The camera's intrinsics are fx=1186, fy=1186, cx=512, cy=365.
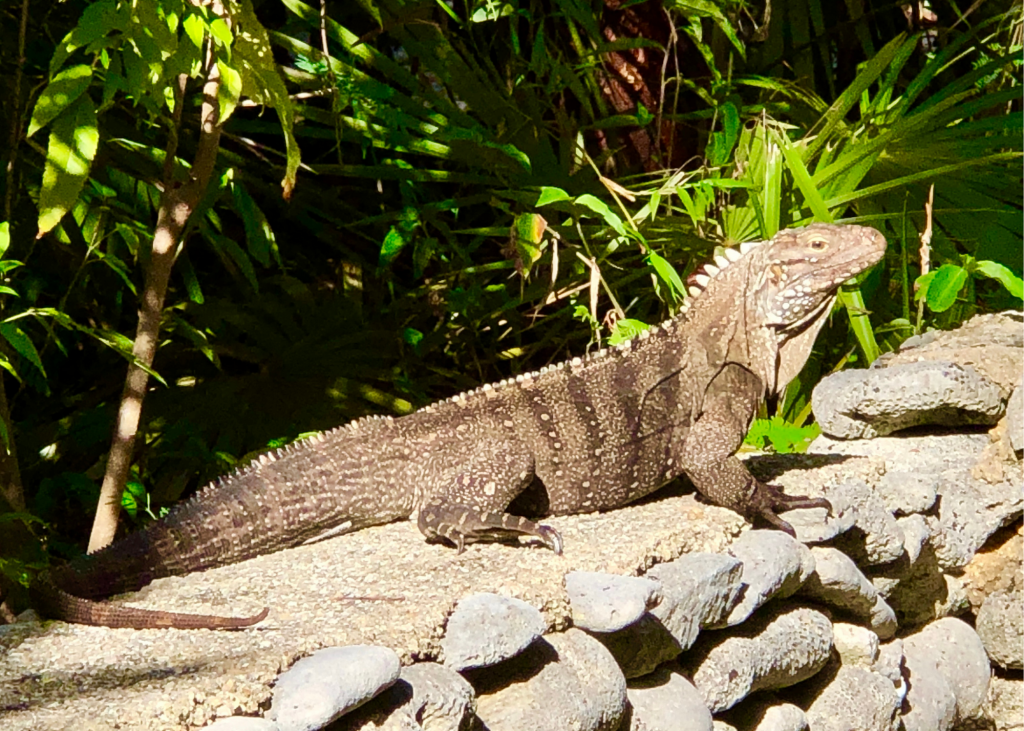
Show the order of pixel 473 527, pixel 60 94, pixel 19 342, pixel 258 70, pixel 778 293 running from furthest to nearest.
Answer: pixel 778 293, pixel 473 527, pixel 258 70, pixel 19 342, pixel 60 94

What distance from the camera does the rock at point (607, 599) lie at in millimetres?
2631

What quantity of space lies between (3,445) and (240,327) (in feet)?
4.17

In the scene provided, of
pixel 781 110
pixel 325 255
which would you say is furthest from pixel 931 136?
pixel 325 255

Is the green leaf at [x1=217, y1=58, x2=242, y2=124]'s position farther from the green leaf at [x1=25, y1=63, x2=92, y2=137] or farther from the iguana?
the iguana

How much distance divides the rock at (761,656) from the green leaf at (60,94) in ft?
6.50

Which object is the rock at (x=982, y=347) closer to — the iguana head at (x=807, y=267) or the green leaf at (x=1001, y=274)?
the green leaf at (x=1001, y=274)

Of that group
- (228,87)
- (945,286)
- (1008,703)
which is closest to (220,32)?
(228,87)

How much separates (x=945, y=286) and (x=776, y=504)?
4.38 feet

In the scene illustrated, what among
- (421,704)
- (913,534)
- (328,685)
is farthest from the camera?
(913,534)

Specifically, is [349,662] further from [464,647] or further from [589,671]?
A: [589,671]

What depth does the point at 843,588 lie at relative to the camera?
11.2 ft

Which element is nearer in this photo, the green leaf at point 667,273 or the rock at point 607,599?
the rock at point 607,599

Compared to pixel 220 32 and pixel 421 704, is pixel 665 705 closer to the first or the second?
pixel 421 704

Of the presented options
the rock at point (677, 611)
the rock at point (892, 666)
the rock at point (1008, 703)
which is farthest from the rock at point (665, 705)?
the rock at point (1008, 703)
